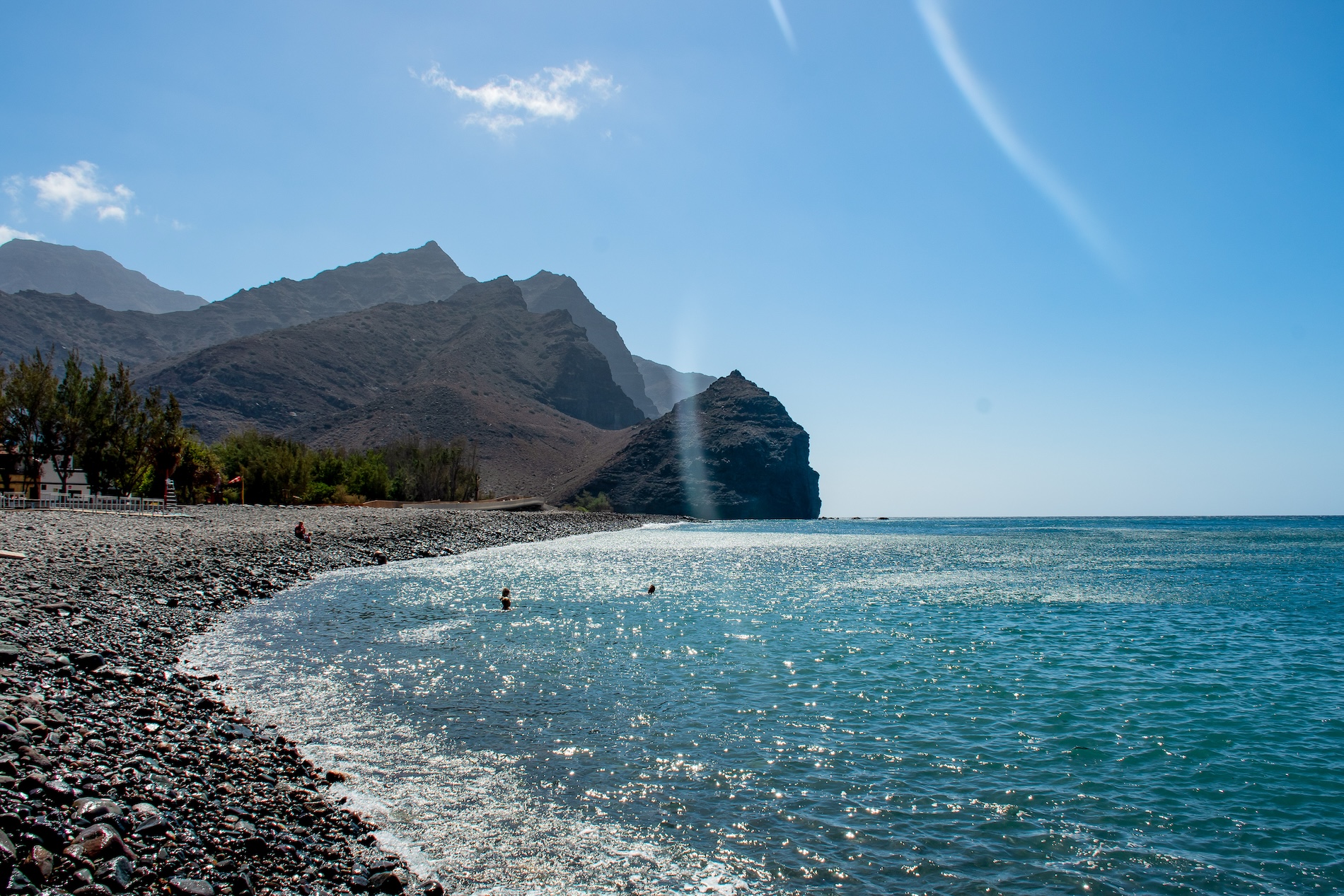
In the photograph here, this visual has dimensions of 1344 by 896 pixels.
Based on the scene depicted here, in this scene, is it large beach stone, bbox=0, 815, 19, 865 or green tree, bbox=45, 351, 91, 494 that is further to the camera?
green tree, bbox=45, 351, 91, 494

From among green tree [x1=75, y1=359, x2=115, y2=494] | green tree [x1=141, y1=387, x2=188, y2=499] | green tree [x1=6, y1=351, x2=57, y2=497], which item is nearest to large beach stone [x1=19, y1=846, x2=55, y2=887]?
green tree [x1=75, y1=359, x2=115, y2=494]

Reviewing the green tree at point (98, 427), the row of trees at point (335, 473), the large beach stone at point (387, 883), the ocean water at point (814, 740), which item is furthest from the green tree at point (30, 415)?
the large beach stone at point (387, 883)

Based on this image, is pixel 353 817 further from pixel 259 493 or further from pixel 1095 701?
pixel 259 493

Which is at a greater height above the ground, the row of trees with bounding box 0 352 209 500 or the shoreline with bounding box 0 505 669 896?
the row of trees with bounding box 0 352 209 500

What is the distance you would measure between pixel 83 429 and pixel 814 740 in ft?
207

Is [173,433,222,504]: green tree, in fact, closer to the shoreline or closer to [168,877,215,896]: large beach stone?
the shoreline

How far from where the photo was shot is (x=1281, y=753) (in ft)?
40.9

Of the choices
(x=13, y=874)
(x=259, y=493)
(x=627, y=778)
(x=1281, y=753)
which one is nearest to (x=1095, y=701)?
(x=1281, y=753)

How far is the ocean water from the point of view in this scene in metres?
8.30

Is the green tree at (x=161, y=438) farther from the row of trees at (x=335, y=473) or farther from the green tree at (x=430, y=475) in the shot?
the green tree at (x=430, y=475)

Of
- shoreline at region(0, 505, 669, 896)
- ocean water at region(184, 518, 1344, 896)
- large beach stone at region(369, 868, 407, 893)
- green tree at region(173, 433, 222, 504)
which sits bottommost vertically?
ocean water at region(184, 518, 1344, 896)

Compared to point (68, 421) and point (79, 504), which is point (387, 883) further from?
point (68, 421)

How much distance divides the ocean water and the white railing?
34.2 m

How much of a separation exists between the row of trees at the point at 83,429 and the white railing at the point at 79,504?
10.4ft
